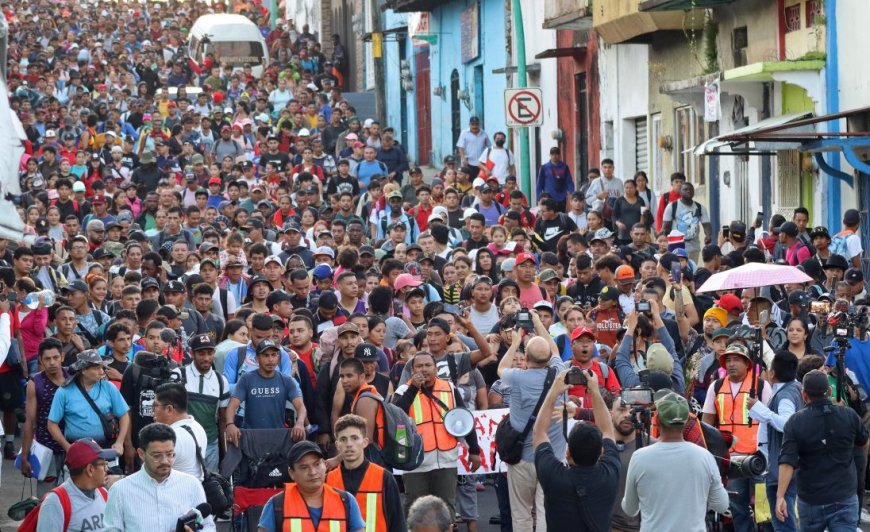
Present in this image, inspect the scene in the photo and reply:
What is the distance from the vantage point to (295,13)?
61688 mm

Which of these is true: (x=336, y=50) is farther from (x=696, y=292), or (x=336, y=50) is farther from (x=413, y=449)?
(x=413, y=449)

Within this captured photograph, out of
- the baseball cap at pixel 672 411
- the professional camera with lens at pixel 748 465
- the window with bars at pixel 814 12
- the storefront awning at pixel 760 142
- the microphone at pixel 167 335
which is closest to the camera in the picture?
the baseball cap at pixel 672 411

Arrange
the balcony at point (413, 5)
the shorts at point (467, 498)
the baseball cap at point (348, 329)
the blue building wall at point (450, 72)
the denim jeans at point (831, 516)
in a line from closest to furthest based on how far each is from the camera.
→ 1. the denim jeans at point (831, 516)
2. the shorts at point (467, 498)
3. the baseball cap at point (348, 329)
4. the blue building wall at point (450, 72)
5. the balcony at point (413, 5)

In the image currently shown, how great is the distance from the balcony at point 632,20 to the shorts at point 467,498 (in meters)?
12.9

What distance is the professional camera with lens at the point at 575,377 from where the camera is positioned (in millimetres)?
9695

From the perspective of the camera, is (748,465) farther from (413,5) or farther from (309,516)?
(413,5)

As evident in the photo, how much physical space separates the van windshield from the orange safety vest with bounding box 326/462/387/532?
3768 centimetres

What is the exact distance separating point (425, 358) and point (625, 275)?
4.55 metres

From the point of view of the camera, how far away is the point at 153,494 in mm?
8844

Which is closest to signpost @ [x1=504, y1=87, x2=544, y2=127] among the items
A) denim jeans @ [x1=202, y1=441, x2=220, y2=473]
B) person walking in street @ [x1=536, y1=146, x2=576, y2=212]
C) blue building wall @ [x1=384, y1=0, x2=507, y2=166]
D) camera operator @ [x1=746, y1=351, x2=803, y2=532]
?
person walking in street @ [x1=536, y1=146, x2=576, y2=212]

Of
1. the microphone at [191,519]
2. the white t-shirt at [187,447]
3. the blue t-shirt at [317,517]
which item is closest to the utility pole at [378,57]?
the white t-shirt at [187,447]

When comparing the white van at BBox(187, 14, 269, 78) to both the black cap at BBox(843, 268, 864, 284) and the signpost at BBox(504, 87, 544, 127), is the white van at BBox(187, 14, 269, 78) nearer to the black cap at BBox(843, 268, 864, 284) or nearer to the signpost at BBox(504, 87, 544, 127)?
the signpost at BBox(504, 87, 544, 127)

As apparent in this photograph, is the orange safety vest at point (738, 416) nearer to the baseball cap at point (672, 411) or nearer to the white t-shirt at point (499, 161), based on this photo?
the baseball cap at point (672, 411)

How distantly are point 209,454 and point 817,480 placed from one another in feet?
14.4
